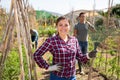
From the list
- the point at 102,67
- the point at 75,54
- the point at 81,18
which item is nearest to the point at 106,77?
the point at 102,67

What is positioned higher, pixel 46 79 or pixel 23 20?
pixel 23 20

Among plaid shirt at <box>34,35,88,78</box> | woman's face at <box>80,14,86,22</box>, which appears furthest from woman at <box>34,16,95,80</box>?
woman's face at <box>80,14,86,22</box>

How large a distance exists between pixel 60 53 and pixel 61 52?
14 millimetres

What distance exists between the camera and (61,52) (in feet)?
9.45

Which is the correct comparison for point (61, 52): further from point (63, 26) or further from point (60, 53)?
point (63, 26)

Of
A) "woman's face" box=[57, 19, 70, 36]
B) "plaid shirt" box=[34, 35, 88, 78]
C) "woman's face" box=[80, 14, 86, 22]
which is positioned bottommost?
"plaid shirt" box=[34, 35, 88, 78]

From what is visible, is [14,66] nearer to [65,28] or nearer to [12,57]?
[12,57]

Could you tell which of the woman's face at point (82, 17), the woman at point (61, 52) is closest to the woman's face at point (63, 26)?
the woman at point (61, 52)

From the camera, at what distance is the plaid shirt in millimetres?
2883

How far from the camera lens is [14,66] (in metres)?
4.41

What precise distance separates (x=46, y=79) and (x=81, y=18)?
4.70 feet

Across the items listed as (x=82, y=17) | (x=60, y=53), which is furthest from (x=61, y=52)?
(x=82, y=17)

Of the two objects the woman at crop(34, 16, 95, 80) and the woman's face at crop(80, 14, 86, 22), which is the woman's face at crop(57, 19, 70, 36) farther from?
the woman's face at crop(80, 14, 86, 22)

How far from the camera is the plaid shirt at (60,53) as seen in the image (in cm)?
288
